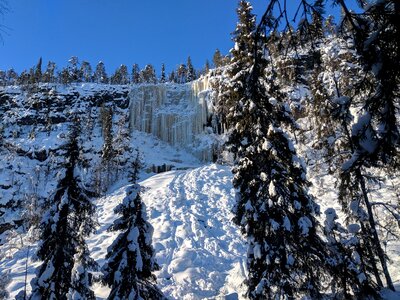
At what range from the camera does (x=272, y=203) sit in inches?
425

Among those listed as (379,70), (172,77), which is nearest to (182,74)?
(172,77)

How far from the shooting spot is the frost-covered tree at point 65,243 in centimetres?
1003

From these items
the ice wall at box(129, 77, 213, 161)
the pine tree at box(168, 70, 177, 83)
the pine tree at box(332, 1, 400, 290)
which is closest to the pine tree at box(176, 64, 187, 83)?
the pine tree at box(168, 70, 177, 83)

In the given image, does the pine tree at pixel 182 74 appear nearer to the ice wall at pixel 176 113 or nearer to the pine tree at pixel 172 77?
the pine tree at pixel 172 77

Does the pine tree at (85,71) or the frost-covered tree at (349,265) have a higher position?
the pine tree at (85,71)

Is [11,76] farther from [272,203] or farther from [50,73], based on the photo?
[272,203]

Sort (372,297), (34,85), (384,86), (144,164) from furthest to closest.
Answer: (34,85)
(144,164)
(372,297)
(384,86)

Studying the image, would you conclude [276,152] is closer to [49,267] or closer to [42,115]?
[49,267]

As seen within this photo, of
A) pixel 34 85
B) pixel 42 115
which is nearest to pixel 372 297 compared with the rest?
pixel 42 115

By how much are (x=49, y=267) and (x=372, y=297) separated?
31.0ft

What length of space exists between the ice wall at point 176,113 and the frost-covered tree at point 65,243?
41648 mm

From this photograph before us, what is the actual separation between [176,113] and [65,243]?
167 ft

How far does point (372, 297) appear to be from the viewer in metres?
9.85

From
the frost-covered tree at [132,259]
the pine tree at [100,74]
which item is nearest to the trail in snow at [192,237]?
the frost-covered tree at [132,259]
